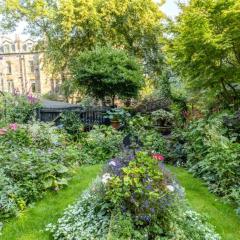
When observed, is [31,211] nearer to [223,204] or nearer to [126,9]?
[223,204]

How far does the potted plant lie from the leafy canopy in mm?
1361

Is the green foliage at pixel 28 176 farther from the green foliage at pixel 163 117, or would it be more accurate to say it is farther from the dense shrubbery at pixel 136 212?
the green foliage at pixel 163 117

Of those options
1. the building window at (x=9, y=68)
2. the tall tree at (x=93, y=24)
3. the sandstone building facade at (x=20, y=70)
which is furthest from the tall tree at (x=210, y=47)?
the building window at (x=9, y=68)

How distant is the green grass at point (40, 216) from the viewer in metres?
3.81

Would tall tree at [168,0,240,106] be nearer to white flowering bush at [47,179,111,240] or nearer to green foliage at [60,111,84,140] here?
green foliage at [60,111,84,140]

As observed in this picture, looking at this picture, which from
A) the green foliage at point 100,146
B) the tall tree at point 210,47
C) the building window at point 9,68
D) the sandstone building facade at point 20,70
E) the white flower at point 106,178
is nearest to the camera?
the white flower at point 106,178

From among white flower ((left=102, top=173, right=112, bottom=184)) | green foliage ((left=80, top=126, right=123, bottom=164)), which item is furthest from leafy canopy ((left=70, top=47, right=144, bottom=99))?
white flower ((left=102, top=173, right=112, bottom=184))

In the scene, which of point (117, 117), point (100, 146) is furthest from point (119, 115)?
point (100, 146)

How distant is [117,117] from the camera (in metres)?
9.58

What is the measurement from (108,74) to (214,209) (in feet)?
22.9

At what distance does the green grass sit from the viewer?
3.81 meters

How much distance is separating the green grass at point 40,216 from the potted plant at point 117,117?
4.25m

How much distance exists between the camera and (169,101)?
37.4ft

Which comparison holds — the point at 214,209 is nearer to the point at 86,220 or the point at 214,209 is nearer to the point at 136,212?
the point at 136,212
